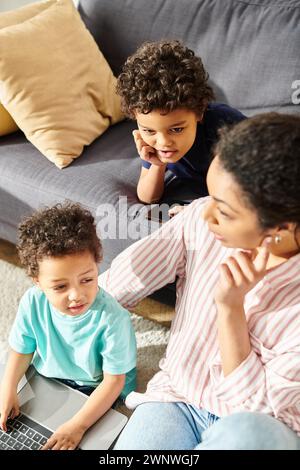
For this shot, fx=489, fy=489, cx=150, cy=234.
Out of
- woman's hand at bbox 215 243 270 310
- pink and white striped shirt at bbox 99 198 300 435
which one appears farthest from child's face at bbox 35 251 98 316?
woman's hand at bbox 215 243 270 310

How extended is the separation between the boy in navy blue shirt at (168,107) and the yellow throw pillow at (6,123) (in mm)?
494

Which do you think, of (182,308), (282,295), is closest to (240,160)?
(282,295)

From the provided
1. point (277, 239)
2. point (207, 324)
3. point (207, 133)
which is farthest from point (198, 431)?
point (207, 133)

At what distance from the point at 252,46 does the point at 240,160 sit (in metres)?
1.01

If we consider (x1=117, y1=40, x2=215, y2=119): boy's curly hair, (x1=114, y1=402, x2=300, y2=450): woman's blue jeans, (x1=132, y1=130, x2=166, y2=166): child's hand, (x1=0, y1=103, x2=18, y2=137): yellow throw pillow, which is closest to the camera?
(x1=114, y1=402, x2=300, y2=450): woman's blue jeans

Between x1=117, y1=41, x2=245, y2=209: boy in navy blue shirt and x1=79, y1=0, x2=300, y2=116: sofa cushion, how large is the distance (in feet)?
0.80

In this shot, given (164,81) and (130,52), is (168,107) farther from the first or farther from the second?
(130,52)

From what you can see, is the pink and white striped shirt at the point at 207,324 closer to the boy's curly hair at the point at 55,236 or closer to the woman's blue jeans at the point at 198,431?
the woman's blue jeans at the point at 198,431

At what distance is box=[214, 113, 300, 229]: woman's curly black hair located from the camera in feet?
2.65

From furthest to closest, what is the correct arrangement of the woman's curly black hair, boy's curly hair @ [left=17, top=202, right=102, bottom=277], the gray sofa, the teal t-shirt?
the gray sofa → the teal t-shirt → boy's curly hair @ [left=17, top=202, right=102, bottom=277] → the woman's curly black hair

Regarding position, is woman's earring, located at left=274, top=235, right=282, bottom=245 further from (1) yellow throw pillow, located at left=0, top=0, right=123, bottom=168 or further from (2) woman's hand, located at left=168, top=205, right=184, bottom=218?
(1) yellow throw pillow, located at left=0, top=0, right=123, bottom=168

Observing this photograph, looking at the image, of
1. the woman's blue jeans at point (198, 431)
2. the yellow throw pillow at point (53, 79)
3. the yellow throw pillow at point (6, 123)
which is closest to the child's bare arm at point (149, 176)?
the yellow throw pillow at point (53, 79)

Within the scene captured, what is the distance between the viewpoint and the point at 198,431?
44.3 inches

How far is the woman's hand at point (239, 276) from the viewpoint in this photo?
3.08 feet
